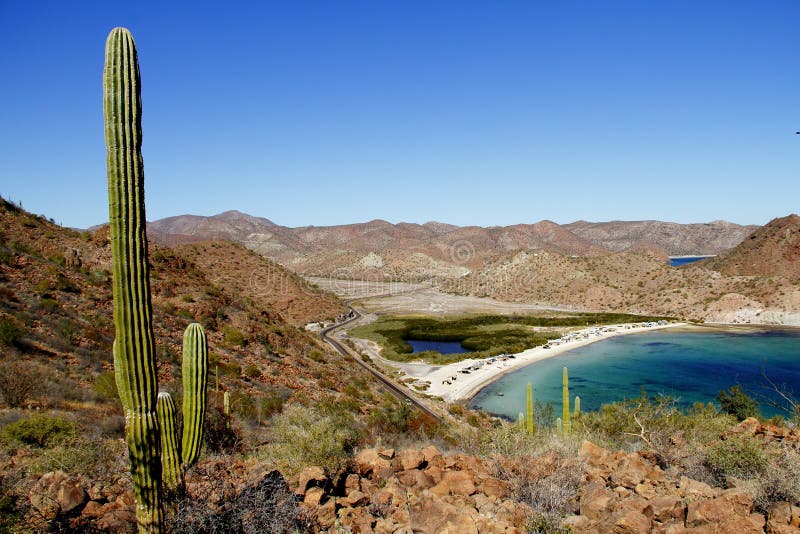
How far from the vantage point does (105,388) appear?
1221 centimetres

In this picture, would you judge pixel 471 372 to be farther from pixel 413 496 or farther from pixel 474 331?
pixel 413 496

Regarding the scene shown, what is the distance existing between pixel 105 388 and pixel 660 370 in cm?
4698

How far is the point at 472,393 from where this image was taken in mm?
37250

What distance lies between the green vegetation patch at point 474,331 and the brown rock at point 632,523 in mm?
42625

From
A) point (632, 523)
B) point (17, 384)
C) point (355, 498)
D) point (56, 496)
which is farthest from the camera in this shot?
point (17, 384)

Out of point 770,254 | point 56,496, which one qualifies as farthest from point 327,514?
point 770,254

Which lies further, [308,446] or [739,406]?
[739,406]

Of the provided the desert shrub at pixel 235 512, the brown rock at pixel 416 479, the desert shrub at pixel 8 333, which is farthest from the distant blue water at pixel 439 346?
the desert shrub at pixel 235 512

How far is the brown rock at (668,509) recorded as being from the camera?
259 inches

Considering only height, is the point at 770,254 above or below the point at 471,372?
above

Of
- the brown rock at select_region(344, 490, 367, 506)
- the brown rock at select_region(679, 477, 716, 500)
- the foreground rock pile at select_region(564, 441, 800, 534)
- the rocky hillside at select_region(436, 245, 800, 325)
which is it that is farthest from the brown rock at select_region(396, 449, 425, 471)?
the rocky hillside at select_region(436, 245, 800, 325)

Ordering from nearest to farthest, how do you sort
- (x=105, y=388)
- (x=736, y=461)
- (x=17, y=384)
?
(x=736, y=461)
(x=17, y=384)
(x=105, y=388)

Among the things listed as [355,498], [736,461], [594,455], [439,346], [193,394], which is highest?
[193,394]

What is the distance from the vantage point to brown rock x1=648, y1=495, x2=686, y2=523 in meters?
6.59
